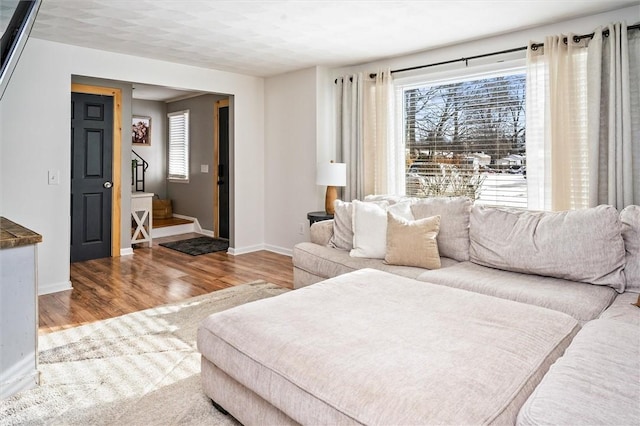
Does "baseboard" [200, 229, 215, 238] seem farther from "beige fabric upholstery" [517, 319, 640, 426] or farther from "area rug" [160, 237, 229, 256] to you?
"beige fabric upholstery" [517, 319, 640, 426]

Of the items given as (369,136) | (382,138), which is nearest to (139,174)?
(369,136)

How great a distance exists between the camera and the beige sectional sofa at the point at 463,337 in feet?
4.14

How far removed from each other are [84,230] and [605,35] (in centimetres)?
570

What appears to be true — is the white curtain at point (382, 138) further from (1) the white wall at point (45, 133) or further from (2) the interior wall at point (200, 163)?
(2) the interior wall at point (200, 163)

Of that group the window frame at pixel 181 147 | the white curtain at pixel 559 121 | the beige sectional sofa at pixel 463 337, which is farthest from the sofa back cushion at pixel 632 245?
the window frame at pixel 181 147

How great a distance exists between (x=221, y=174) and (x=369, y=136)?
297 centimetres

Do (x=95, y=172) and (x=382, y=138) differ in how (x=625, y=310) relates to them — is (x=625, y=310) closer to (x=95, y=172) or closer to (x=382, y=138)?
(x=382, y=138)

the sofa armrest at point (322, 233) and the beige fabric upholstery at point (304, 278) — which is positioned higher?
the sofa armrest at point (322, 233)

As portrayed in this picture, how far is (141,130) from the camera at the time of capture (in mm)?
7750

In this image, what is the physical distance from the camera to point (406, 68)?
451 cm

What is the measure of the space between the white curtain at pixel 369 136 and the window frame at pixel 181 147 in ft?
11.9

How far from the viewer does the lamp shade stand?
4629 mm

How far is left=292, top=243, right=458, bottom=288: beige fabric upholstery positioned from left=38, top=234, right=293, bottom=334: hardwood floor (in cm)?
74

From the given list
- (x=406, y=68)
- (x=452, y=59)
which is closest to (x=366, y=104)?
(x=406, y=68)
